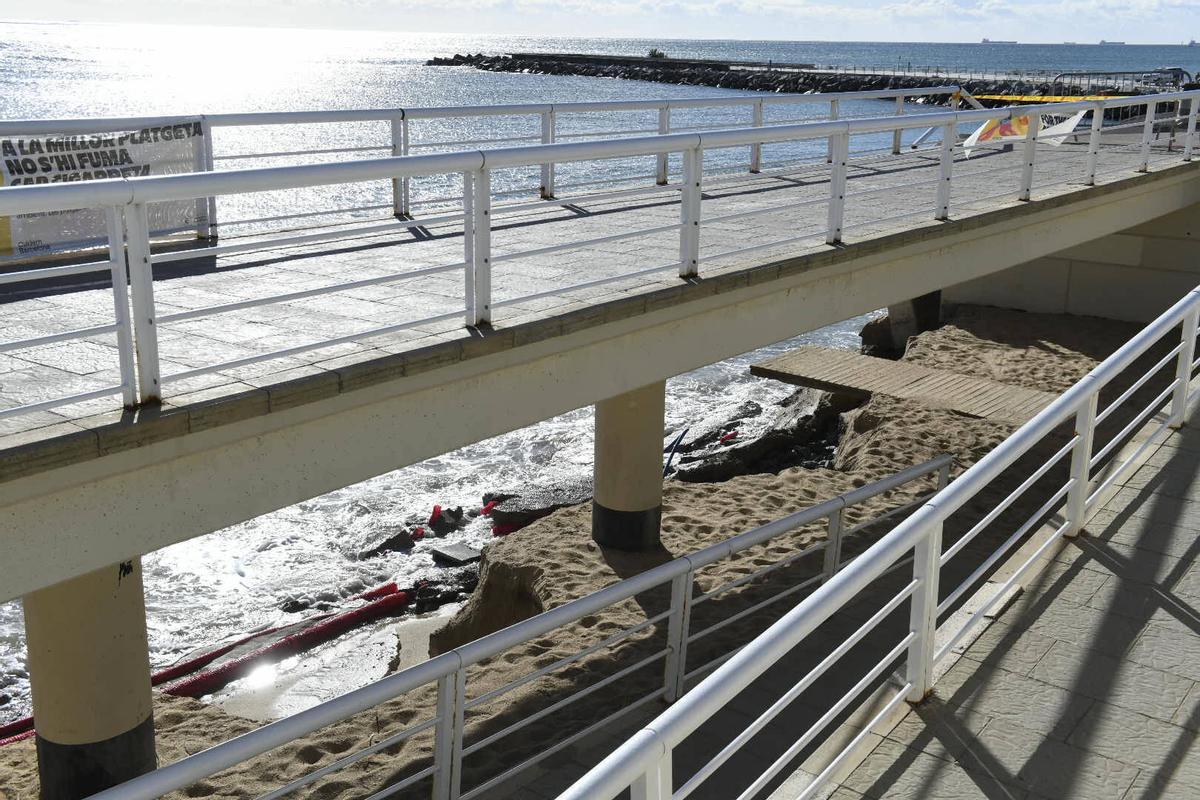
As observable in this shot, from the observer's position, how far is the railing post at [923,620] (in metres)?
4.25

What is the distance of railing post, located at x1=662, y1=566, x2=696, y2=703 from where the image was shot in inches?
287

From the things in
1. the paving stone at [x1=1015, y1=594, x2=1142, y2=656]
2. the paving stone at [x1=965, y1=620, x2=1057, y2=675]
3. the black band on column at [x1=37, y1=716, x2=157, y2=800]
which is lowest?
the black band on column at [x1=37, y1=716, x2=157, y2=800]

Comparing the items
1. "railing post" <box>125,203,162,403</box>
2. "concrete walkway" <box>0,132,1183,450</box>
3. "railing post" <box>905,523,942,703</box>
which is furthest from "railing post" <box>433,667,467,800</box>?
"railing post" <box>905,523,942,703</box>

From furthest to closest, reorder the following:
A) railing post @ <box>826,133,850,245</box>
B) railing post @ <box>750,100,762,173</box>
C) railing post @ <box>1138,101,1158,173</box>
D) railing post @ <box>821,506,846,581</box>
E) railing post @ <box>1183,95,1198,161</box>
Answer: railing post @ <box>1183,95,1198,161</box>, railing post @ <box>1138,101,1158,173</box>, railing post @ <box>750,100,762,173</box>, railing post @ <box>821,506,846,581</box>, railing post @ <box>826,133,850,245</box>

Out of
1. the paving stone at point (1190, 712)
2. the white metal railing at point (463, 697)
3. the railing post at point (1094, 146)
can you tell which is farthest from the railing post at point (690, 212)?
the railing post at point (1094, 146)

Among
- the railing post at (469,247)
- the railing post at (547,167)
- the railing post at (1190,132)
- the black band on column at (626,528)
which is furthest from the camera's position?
the railing post at (1190,132)

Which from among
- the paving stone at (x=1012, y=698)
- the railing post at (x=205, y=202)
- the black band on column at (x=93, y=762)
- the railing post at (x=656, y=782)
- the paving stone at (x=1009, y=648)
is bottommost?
the black band on column at (x=93, y=762)

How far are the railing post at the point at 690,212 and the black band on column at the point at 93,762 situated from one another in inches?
168

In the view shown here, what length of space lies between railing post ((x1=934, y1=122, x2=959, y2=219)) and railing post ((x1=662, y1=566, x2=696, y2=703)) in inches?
171

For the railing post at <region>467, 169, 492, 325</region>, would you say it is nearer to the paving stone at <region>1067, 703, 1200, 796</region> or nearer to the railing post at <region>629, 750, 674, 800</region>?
the paving stone at <region>1067, 703, 1200, 796</region>

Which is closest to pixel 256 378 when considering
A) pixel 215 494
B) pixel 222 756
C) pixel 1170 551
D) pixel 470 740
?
pixel 215 494

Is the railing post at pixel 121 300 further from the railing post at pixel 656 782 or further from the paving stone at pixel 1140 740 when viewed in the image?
the paving stone at pixel 1140 740

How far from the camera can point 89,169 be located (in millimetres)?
8828

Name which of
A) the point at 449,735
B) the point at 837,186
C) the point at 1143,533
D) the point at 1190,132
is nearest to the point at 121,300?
the point at 449,735
